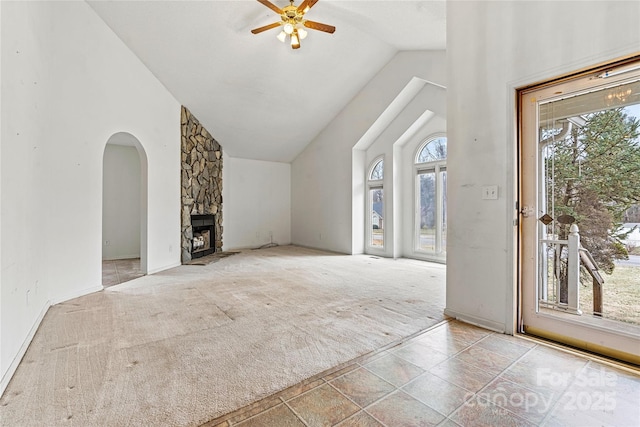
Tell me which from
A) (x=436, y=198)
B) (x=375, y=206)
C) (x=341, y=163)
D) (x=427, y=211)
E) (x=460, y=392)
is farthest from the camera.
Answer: (x=341, y=163)

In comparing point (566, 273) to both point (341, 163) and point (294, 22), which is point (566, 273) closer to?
point (294, 22)

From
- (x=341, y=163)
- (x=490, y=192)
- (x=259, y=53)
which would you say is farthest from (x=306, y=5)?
(x=341, y=163)

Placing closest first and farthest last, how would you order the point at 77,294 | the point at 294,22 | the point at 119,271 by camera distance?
the point at 77,294 → the point at 294,22 → the point at 119,271

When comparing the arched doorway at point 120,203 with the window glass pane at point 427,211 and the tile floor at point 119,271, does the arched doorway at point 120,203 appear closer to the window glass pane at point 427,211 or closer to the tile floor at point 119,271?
the tile floor at point 119,271

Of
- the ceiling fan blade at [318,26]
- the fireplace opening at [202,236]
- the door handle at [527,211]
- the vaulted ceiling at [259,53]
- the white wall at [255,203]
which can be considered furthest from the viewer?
the white wall at [255,203]

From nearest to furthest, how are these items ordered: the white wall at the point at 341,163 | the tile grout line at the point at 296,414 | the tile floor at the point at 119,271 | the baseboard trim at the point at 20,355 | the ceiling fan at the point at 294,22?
1. the tile grout line at the point at 296,414
2. the baseboard trim at the point at 20,355
3. the ceiling fan at the point at 294,22
4. the tile floor at the point at 119,271
5. the white wall at the point at 341,163

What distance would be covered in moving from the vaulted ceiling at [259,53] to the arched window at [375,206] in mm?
1651

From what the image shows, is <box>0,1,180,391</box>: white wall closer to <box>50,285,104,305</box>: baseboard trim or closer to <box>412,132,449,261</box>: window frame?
<box>50,285,104,305</box>: baseboard trim

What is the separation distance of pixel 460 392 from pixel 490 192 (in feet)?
5.27

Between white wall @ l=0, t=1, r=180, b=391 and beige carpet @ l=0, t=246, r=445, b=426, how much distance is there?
31cm

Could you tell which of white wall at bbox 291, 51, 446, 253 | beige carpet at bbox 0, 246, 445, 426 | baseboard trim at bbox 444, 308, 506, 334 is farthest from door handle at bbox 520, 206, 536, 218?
white wall at bbox 291, 51, 446, 253

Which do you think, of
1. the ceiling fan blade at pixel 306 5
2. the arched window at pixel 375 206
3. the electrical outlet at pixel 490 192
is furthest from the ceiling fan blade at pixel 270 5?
the arched window at pixel 375 206

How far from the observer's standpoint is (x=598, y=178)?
7.00 ft

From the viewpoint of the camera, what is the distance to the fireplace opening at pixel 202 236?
238 inches
